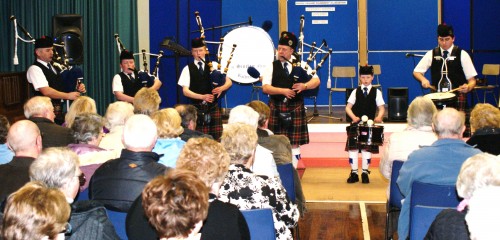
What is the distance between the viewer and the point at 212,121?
24.4 feet

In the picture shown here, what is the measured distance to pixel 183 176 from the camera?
2479mm

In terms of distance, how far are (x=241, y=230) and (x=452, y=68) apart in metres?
4.75

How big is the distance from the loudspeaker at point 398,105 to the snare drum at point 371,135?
3016 mm

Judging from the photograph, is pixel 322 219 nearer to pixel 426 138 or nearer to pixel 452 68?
pixel 426 138

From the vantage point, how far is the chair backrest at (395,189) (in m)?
4.42

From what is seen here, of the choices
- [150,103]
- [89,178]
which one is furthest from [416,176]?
[150,103]

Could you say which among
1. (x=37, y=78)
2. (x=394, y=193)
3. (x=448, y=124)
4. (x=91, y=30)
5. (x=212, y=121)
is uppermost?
(x=91, y=30)

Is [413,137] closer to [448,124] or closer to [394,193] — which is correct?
[394,193]

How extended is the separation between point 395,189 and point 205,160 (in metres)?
1.76

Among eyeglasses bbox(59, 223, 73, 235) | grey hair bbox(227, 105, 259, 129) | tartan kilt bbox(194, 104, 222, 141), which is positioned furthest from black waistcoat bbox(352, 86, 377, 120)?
eyeglasses bbox(59, 223, 73, 235)

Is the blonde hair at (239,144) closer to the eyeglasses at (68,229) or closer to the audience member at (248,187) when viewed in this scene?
the audience member at (248,187)

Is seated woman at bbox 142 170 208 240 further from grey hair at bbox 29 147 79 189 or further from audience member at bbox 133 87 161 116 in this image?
audience member at bbox 133 87 161 116

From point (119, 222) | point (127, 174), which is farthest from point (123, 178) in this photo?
point (119, 222)

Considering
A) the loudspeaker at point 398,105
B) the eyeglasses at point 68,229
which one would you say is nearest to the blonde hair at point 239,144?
the eyeglasses at point 68,229
